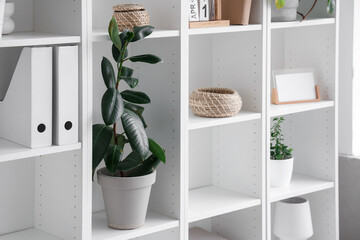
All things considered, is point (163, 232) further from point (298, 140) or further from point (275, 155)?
point (298, 140)

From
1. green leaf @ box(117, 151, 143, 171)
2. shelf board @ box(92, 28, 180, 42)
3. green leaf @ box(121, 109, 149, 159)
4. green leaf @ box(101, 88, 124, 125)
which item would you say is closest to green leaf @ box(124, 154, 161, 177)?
green leaf @ box(117, 151, 143, 171)

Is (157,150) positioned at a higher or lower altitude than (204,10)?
lower

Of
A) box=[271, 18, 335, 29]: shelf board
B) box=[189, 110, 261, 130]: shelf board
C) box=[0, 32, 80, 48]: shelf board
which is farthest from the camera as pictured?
box=[271, 18, 335, 29]: shelf board

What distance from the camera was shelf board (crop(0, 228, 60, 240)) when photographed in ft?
6.94

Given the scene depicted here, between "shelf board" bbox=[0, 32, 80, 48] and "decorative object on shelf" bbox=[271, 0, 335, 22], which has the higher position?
"decorative object on shelf" bbox=[271, 0, 335, 22]

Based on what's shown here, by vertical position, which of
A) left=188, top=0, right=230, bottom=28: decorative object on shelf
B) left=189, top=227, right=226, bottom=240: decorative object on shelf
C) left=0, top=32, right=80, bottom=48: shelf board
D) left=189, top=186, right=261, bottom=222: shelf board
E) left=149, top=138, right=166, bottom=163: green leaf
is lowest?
left=189, top=227, right=226, bottom=240: decorative object on shelf

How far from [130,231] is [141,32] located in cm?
67

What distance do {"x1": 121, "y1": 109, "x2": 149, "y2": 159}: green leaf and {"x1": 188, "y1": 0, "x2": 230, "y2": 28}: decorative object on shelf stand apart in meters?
0.46

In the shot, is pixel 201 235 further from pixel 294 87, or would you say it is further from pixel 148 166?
pixel 294 87

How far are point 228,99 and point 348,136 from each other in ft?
3.41

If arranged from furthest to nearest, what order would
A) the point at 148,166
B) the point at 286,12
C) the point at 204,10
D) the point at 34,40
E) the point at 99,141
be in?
the point at 286,12
the point at 204,10
the point at 148,166
the point at 99,141
the point at 34,40

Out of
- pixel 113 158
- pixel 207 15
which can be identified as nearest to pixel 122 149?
pixel 113 158

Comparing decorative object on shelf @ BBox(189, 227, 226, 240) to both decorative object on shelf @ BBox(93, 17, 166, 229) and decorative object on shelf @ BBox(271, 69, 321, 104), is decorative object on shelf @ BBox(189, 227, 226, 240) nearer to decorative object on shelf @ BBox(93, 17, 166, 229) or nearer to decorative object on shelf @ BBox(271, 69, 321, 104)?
decorative object on shelf @ BBox(93, 17, 166, 229)

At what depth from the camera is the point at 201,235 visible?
263 centimetres
